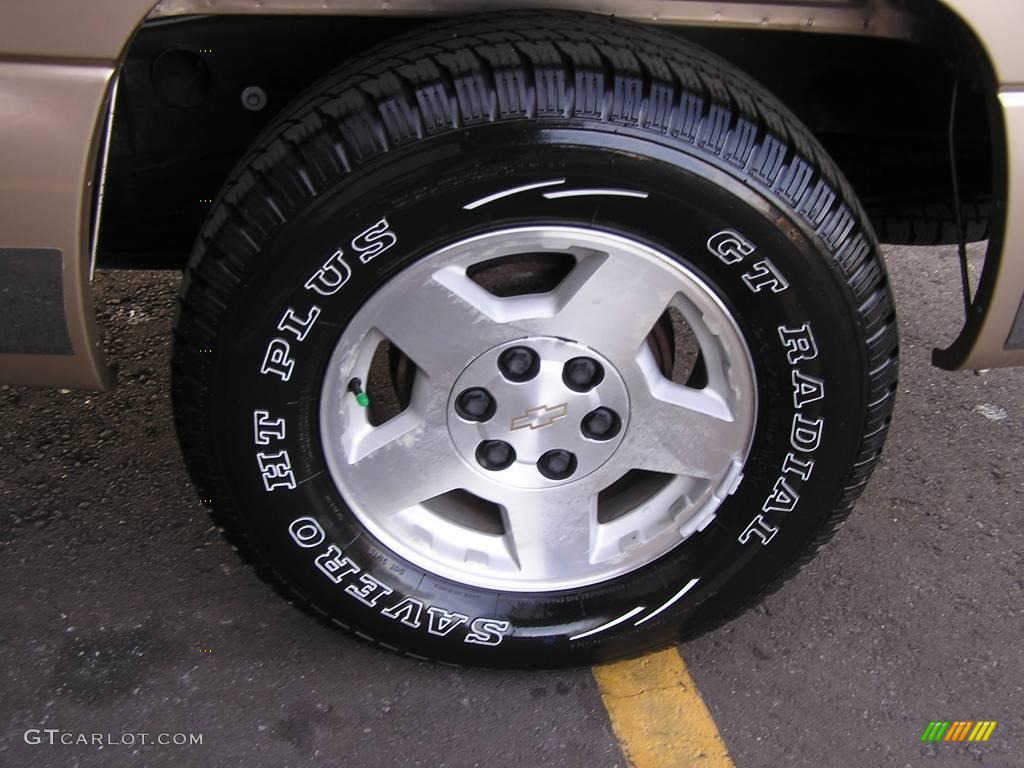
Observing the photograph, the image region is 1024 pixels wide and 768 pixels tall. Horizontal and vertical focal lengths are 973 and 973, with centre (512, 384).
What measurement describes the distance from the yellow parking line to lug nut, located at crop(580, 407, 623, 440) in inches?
24.1

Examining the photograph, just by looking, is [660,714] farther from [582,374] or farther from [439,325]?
[439,325]

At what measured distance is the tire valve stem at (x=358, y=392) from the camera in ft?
6.38

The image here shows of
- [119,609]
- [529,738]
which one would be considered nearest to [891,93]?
[529,738]

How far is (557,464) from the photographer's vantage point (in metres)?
2.02

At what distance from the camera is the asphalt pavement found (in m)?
2.05

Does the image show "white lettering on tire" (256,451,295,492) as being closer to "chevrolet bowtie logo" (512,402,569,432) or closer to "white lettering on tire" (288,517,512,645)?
"white lettering on tire" (288,517,512,645)

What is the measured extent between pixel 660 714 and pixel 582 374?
2.63 feet

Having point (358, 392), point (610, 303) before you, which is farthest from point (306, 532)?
point (610, 303)

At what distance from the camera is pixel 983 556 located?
8.48ft

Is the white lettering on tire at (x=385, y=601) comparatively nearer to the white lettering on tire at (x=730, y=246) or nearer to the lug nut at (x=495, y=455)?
the lug nut at (x=495, y=455)

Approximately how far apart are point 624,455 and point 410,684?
2.36ft

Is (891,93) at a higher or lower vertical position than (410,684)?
higher

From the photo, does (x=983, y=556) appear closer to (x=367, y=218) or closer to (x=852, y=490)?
(x=852, y=490)

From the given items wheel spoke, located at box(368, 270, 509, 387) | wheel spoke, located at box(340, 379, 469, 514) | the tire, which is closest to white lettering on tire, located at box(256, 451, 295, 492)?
the tire
